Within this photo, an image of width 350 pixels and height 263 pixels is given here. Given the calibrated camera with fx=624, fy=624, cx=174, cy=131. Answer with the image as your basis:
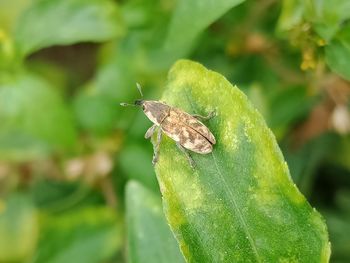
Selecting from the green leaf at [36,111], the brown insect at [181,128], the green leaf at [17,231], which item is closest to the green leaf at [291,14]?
the brown insect at [181,128]

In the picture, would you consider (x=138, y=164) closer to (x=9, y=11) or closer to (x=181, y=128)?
(x=181, y=128)

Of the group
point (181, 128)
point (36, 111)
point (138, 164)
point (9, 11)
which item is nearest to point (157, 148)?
point (181, 128)

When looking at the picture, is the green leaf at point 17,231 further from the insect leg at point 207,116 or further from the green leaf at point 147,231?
the insect leg at point 207,116

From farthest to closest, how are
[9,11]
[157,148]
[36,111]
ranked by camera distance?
[9,11] < [36,111] < [157,148]

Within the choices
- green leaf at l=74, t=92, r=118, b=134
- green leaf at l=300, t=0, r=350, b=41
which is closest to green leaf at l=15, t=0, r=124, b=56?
green leaf at l=74, t=92, r=118, b=134

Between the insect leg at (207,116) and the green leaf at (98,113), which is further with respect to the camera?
the green leaf at (98,113)

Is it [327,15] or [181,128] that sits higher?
[327,15]
